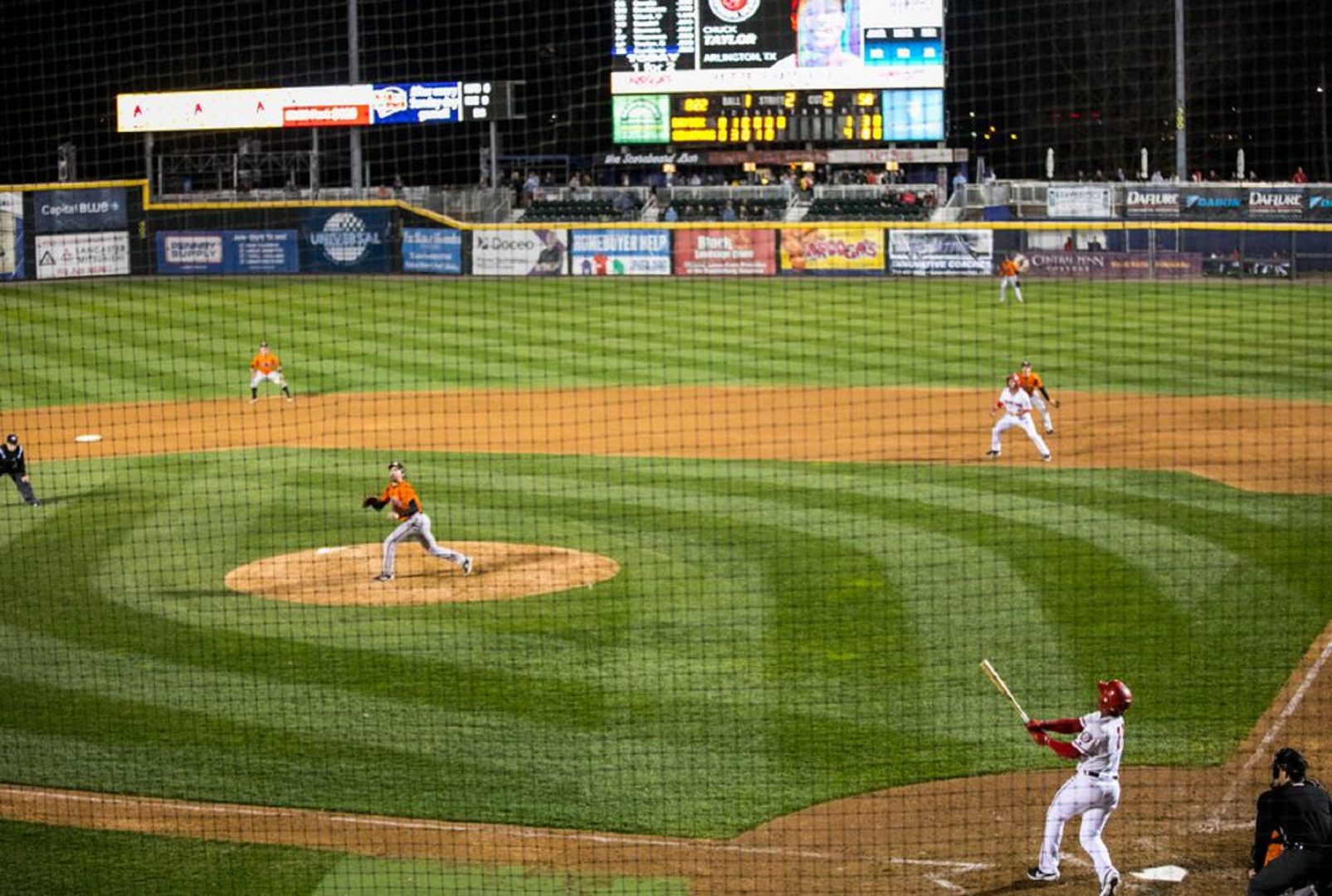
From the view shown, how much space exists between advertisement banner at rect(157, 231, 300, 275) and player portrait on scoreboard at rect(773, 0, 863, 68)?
45.2 ft

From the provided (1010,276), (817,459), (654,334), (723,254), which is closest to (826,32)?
(723,254)

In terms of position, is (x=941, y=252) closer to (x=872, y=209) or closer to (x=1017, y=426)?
(x=872, y=209)

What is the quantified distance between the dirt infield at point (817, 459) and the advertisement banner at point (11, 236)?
470 inches

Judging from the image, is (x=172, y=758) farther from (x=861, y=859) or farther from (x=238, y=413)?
(x=238, y=413)

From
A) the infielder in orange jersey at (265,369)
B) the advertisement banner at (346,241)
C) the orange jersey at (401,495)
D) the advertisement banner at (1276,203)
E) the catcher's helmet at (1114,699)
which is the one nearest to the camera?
the catcher's helmet at (1114,699)

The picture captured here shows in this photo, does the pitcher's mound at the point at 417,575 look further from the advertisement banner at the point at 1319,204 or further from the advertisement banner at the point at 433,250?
the advertisement banner at the point at 1319,204

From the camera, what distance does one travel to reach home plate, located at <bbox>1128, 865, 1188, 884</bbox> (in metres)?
9.48

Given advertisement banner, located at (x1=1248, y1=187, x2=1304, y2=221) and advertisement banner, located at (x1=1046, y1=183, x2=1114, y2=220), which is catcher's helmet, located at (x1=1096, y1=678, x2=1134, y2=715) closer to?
advertisement banner, located at (x1=1046, y1=183, x2=1114, y2=220)

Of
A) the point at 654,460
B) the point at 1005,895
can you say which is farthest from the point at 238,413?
the point at 1005,895

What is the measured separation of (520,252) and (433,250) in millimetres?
2328

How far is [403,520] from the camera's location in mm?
15750

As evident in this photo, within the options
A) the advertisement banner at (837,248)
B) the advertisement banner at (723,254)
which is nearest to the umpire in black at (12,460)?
the advertisement banner at (723,254)

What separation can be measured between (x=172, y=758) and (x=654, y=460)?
1216 cm

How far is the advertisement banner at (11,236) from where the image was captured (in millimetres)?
38594
